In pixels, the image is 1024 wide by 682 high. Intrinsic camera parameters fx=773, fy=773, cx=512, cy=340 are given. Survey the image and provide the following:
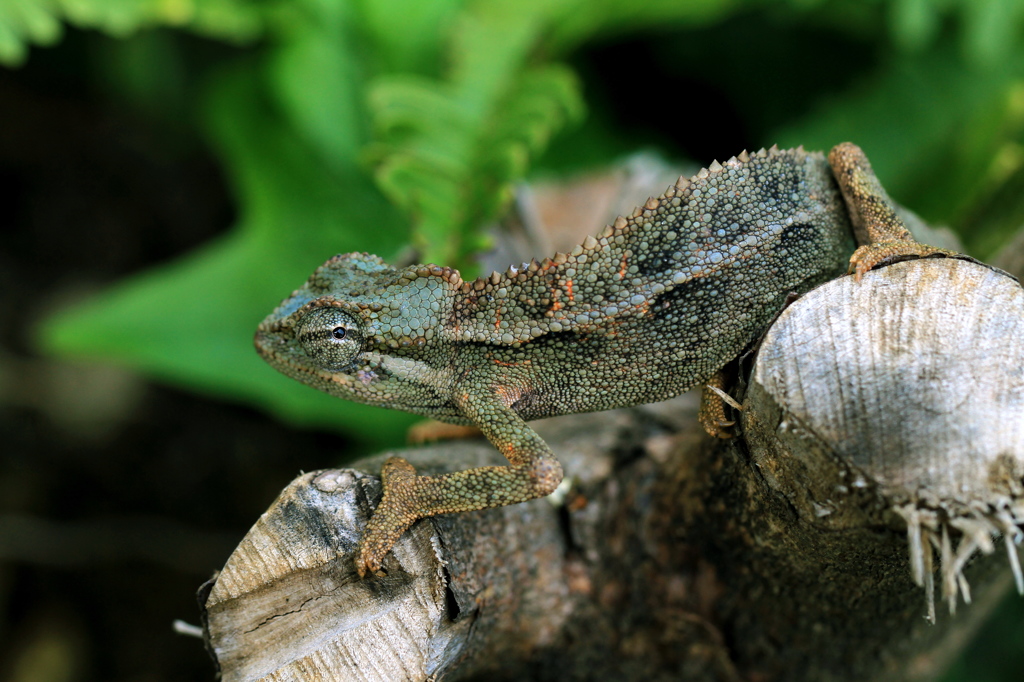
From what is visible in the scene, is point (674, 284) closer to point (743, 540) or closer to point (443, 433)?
point (743, 540)

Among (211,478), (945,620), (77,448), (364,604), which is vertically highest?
(77,448)

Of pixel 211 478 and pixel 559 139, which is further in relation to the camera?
pixel 211 478

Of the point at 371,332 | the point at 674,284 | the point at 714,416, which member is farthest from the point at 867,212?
the point at 371,332

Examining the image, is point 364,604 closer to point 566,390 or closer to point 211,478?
point 566,390

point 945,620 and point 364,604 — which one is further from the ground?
point 364,604

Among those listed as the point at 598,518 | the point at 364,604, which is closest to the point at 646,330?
the point at 598,518

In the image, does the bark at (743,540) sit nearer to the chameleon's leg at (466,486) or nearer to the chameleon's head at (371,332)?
the chameleon's leg at (466,486)

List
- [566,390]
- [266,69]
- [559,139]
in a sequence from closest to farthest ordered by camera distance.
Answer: [566,390], [266,69], [559,139]
